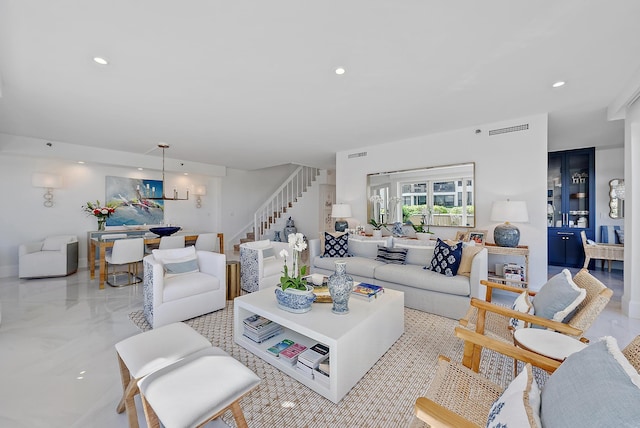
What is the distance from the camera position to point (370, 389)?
186cm

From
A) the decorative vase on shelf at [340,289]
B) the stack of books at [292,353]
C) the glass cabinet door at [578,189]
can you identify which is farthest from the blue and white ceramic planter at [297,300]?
the glass cabinet door at [578,189]

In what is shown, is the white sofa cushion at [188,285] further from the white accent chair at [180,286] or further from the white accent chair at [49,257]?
the white accent chair at [49,257]

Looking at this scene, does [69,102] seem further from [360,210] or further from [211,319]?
[360,210]

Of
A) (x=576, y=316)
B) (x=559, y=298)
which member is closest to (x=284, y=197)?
(x=559, y=298)

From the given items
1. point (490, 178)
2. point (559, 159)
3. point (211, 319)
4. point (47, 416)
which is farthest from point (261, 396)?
point (559, 159)

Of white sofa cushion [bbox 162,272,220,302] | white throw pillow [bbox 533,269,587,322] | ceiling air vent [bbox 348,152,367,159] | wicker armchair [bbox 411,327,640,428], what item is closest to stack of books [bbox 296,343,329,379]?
wicker armchair [bbox 411,327,640,428]

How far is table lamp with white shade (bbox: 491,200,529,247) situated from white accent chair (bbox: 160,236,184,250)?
4988mm

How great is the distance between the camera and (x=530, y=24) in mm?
1895

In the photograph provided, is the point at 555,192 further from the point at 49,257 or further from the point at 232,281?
the point at 49,257

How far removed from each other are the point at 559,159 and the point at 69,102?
8.70 meters

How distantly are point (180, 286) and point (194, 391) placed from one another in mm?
1948

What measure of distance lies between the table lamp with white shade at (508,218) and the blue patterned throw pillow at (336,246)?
2.13 meters

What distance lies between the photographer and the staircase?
8070mm

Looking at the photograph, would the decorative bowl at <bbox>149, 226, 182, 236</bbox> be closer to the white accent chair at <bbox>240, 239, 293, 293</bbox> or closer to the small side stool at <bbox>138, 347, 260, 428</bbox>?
the white accent chair at <bbox>240, 239, 293, 293</bbox>
